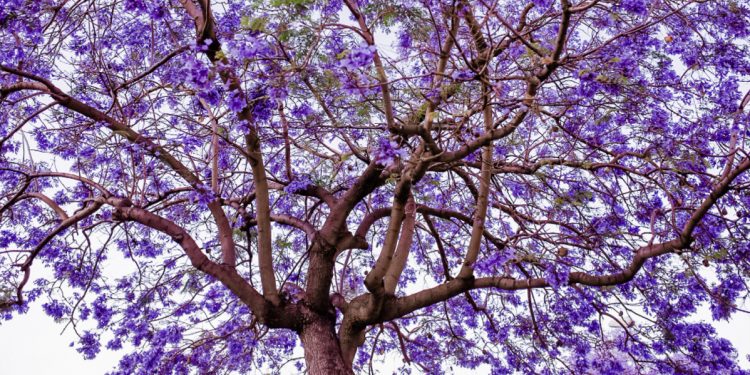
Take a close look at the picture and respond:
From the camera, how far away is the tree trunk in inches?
181

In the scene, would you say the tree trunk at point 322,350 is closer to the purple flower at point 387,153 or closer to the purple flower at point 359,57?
the purple flower at point 387,153

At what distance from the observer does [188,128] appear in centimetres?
602

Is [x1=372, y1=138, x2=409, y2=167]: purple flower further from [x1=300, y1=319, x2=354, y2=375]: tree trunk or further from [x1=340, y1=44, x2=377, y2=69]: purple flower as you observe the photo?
[x1=300, y1=319, x2=354, y2=375]: tree trunk

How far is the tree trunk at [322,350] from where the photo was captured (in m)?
4.60

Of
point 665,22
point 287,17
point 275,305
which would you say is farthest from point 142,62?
point 665,22

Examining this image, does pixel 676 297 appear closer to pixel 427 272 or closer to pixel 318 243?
pixel 427 272

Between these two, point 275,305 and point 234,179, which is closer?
point 275,305

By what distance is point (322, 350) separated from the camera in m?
4.69

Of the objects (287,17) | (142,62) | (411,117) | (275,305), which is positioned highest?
(142,62)

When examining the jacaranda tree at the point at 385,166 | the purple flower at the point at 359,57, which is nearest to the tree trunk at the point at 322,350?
the jacaranda tree at the point at 385,166

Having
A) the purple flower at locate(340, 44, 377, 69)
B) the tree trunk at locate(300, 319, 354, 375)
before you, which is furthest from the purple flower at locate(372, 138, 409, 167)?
the tree trunk at locate(300, 319, 354, 375)

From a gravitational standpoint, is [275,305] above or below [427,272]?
below

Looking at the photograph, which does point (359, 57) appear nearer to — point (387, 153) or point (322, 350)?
point (387, 153)

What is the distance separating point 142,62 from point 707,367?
624 centimetres
